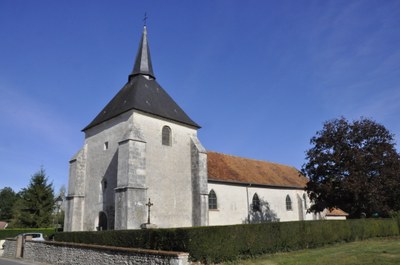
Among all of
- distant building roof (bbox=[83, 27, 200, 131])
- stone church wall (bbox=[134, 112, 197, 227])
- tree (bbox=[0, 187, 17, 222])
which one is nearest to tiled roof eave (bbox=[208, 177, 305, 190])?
stone church wall (bbox=[134, 112, 197, 227])

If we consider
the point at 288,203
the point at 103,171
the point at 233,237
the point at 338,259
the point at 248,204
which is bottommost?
the point at 338,259

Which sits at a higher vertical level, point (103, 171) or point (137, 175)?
point (103, 171)

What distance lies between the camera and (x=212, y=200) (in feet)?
81.0

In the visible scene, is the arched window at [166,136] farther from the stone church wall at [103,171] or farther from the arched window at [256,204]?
the arched window at [256,204]

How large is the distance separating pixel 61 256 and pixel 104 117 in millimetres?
10550

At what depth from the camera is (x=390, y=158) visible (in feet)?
63.5

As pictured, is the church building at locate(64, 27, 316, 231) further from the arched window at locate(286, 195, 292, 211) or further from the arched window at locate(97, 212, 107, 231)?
the arched window at locate(286, 195, 292, 211)

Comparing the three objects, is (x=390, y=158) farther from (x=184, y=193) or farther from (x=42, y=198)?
(x=42, y=198)

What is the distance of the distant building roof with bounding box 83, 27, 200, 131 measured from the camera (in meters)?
22.4

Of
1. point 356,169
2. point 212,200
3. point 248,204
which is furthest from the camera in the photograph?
point 248,204

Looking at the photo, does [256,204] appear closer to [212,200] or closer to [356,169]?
[212,200]

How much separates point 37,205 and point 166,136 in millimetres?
20762

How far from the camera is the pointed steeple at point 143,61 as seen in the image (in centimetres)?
2598

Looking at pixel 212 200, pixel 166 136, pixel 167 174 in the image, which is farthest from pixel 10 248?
pixel 212 200
